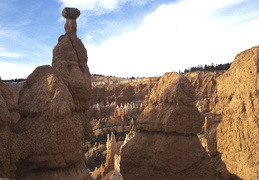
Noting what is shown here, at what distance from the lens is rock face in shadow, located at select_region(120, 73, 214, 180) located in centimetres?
683

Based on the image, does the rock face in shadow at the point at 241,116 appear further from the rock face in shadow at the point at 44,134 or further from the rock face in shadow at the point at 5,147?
the rock face in shadow at the point at 5,147

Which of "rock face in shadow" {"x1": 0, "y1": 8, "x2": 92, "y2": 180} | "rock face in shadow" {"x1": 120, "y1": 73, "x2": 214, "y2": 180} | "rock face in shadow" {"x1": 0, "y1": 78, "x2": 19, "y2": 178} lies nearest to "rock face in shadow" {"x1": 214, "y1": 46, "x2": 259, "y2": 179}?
"rock face in shadow" {"x1": 120, "y1": 73, "x2": 214, "y2": 180}

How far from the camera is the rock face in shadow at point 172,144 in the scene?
6.83 meters

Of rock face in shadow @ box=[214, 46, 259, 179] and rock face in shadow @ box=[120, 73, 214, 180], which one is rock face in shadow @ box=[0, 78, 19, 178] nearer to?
rock face in shadow @ box=[120, 73, 214, 180]

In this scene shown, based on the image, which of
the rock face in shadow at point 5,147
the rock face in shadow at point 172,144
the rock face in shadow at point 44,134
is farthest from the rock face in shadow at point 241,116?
the rock face in shadow at point 5,147

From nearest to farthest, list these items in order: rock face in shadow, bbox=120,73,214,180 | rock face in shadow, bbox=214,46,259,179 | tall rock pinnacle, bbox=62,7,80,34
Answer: rock face in shadow, bbox=214,46,259,179
rock face in shadow, bbox=120,73,214,180
tall rock pinnacle, bbox=62,7,80,34

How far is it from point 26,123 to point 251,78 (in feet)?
15.0

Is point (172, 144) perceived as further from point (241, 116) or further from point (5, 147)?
point (5, 147)

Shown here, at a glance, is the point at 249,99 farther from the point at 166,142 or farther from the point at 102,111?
the point at 102,111

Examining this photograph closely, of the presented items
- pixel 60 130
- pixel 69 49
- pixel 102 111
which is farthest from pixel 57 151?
pixel 102 111

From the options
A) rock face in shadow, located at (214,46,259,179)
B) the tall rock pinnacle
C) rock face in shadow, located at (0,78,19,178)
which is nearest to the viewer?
rock face in shadow, located at (0,78,19,178)

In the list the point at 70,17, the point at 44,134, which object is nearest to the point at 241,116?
the point at 44,134

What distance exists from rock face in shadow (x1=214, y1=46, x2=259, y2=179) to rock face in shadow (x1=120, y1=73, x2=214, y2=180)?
60 cm

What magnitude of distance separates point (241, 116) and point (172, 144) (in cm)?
182
